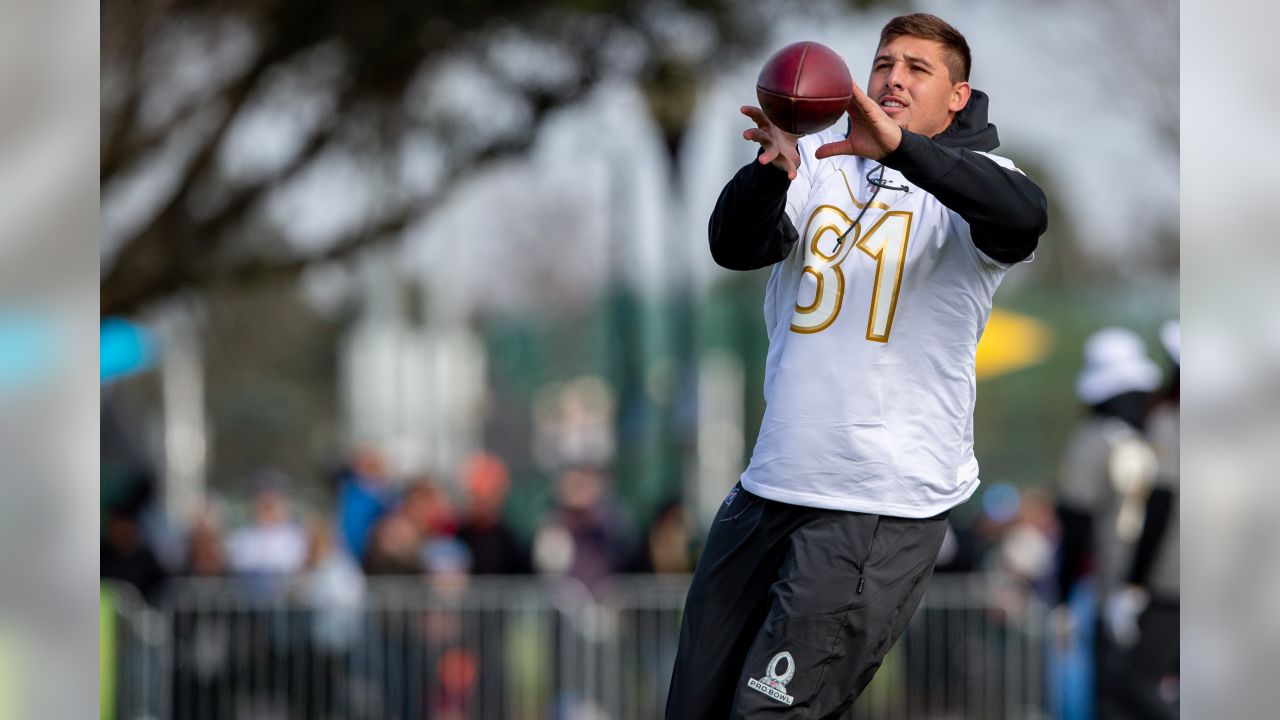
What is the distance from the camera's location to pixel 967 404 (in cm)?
443

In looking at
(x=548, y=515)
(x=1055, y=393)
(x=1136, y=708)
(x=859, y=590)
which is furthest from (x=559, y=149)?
(x=859, y=590)

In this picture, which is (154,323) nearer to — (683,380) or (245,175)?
(245,175)

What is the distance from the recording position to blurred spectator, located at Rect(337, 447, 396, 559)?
45.1ft

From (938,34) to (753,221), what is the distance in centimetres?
71

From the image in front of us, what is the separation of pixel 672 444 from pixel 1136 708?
29.9 feet

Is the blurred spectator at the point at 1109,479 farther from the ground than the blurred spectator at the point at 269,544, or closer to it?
farther from the ground

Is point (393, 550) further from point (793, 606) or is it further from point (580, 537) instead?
point (793, 606)

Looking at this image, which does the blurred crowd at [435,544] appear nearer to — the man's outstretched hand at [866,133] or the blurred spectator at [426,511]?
the blurred spectator at [426,511]

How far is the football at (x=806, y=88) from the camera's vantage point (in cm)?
377

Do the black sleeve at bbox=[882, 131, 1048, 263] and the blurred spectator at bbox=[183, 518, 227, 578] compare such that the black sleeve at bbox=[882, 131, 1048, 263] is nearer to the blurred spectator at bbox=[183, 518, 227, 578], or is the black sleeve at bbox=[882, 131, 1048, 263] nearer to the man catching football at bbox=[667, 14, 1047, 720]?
the man catching football at bbox=[667, 14, 1047, 720]

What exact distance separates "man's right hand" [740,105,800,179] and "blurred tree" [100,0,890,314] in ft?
33.5

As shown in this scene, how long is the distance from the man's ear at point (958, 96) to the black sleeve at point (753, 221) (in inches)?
21.0

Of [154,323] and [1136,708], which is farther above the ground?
[154,323]

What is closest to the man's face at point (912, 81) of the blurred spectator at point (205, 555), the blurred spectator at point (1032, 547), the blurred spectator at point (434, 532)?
the blurred spectator at point (434, 532)
